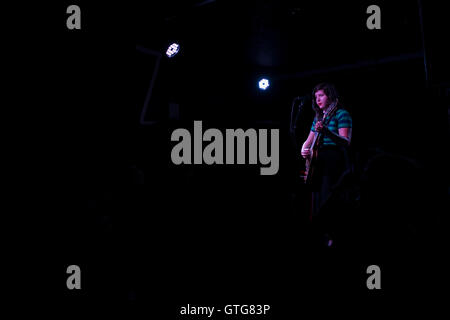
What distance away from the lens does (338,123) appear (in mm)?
2877

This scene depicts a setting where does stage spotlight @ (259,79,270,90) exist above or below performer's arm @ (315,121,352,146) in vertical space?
above

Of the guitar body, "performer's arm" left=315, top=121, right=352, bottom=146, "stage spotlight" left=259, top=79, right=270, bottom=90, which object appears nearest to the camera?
"performer's arm" left=315, top=121, right=352, bottom=146

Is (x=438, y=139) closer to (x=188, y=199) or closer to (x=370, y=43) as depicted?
Answer: (x=370, y=43)

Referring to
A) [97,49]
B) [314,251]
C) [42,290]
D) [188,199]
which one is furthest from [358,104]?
[42,290]

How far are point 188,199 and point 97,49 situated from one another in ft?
5.09

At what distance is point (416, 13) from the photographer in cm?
319

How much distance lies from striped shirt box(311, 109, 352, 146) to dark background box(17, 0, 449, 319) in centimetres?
66

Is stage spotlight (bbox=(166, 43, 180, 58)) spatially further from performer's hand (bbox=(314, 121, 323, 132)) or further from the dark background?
performer's hand (bbox=(314, 121, 323, 132))

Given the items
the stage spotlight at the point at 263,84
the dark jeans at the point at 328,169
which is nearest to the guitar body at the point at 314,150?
the dark jeans at the point at 328,169

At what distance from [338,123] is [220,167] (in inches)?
54.5

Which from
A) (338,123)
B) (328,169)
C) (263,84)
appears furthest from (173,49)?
(263,84)

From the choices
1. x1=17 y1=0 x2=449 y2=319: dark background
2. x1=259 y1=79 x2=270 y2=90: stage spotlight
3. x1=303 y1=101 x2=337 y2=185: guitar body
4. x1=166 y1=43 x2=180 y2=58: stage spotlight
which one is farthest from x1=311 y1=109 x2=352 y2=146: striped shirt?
x1=259 y1=79 x2=270 y2=90: stage spotlight

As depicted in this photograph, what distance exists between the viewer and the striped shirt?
283 centimetres

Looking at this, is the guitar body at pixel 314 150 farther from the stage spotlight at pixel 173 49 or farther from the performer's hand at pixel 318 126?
the stage spotlight at pixel 173 49
